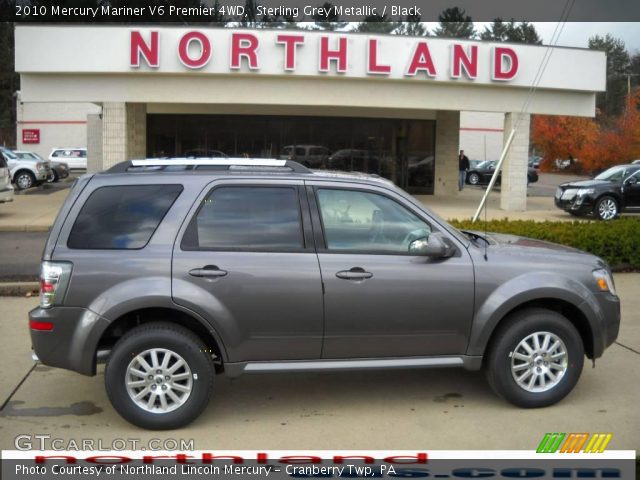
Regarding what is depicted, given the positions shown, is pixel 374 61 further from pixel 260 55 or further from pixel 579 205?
pixel 579 205

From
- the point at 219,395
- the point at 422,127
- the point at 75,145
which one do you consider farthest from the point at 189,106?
the point at 75,145

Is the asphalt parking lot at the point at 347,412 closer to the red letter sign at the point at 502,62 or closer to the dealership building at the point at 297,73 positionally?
the dealership building at the point at 297,73

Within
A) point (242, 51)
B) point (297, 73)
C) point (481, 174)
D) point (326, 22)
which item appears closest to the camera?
point (242, 51)

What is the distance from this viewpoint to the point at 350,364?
212 inches

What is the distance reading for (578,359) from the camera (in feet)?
18.4

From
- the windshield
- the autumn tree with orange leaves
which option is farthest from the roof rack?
the autumn tree with orange leaves

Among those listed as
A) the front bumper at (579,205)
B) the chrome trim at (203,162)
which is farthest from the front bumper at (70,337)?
the front bumper at (579,205)

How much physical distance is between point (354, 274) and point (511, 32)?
67.2 meters

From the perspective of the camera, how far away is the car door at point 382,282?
5.33 metres

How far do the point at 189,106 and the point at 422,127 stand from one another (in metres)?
8.61

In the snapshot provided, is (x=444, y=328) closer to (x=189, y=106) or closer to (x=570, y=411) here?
(x=570, y=411)

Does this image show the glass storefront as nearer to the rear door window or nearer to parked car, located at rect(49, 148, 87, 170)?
parked car, located at rect(49, 148, 87, 170)

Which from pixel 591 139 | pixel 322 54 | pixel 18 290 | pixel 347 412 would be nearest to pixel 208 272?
pixel 347 412

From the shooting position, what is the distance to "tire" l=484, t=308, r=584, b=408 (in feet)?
18.1
